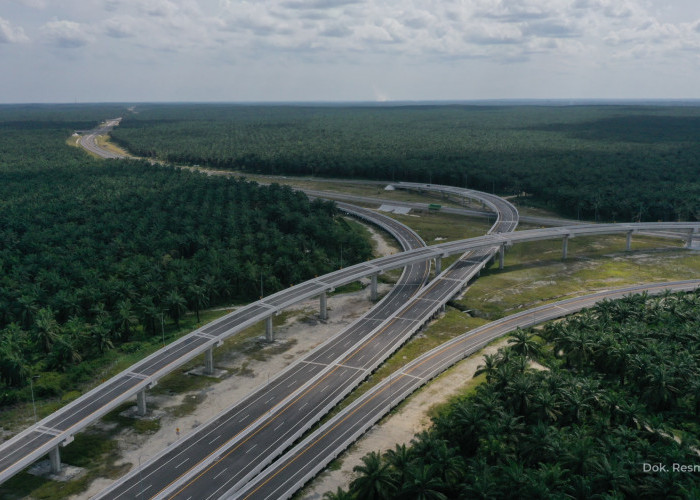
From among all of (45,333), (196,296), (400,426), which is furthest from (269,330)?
(45,333)

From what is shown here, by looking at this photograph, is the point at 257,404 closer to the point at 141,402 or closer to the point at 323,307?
the point at 141,402

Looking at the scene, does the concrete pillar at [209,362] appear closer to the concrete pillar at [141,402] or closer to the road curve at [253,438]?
the concrete pillar at [141,402]

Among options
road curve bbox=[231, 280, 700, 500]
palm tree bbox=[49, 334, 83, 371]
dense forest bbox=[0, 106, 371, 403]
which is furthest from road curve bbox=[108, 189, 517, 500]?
palm tree bbox=[49, 334, 83, 371]

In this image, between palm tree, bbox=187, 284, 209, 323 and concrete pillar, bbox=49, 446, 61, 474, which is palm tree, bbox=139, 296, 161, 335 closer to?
palm tree, bbox=187, 284, 209, 323

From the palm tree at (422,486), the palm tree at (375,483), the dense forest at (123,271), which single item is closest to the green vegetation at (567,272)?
the dense forest at (123,271)

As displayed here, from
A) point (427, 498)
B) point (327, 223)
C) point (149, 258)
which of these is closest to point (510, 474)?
point (427, 498)

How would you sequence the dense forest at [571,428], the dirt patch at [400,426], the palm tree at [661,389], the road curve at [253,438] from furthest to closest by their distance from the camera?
the palm tree at [661,389], the dirt patch at [400,426], the road curve at [253,438], the dense forest at [571,428]
